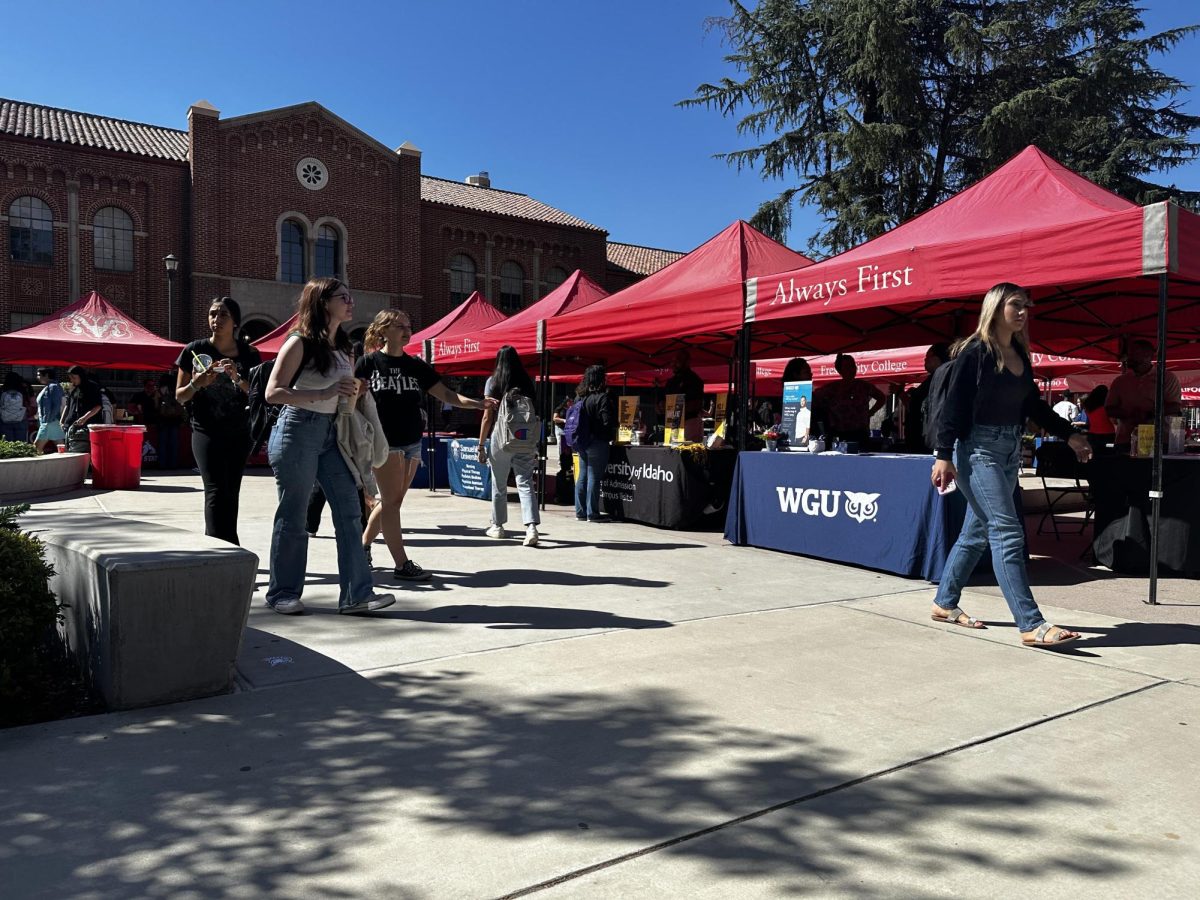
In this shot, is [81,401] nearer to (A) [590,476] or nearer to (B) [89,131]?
(A) [590,476]

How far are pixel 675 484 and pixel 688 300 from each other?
6.51ft

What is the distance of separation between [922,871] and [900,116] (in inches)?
1022

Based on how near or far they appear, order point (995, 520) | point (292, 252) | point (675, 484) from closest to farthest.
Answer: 1. point (995, 520)
2. point (675, 484)
3. point (292, 252)

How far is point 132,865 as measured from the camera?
2.30m

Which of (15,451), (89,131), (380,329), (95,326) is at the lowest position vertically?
(15,451)

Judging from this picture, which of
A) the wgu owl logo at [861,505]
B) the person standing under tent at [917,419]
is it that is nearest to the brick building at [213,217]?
the person standing under tent at [917,419]

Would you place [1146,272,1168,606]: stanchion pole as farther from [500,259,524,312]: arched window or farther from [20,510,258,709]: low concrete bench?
[500,259,524,312]: arched window

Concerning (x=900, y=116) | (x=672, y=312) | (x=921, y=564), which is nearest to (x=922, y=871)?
(x=921, y=564)

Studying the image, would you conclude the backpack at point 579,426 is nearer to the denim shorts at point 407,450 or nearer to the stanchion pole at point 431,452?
the denim shorts at point 407,450

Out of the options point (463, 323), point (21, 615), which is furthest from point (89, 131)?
point (21, 615)

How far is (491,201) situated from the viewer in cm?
3875

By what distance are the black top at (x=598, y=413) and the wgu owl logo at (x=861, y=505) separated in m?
3.38

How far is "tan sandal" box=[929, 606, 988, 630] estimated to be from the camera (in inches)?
199

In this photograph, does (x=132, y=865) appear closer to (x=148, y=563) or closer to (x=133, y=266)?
(x=148, y=563)
